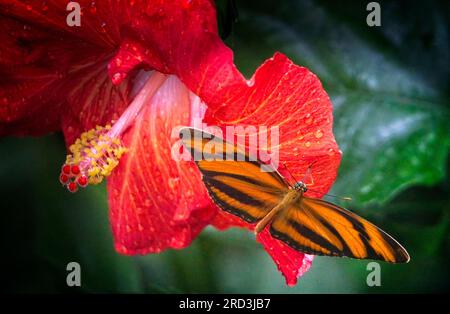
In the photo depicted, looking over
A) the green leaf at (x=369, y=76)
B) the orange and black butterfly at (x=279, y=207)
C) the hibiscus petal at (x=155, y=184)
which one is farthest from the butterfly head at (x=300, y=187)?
the green leaf at (x=369, y=76)

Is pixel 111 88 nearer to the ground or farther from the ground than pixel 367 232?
farther from the ground

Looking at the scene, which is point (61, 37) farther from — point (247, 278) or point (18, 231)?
point (247, 278)

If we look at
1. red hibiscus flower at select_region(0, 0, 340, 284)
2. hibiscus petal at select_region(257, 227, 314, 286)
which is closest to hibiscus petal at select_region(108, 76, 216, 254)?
red hibiscus flower at select_region(0, 0, 340, 284)

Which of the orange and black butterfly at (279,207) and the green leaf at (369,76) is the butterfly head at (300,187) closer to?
the orange and black butterfly at (279,207)

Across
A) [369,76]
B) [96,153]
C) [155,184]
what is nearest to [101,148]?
[96,153]

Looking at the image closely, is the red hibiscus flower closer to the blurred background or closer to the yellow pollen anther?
the yellow pollen anther

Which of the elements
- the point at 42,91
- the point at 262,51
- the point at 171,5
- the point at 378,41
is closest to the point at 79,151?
the point at 42,91

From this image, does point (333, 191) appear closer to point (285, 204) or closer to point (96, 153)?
point (285, 204)
